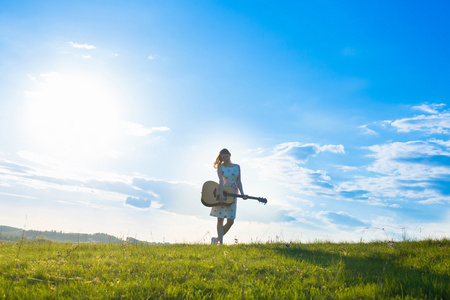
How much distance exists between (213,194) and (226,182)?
66 centimetres

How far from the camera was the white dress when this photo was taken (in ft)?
40.9

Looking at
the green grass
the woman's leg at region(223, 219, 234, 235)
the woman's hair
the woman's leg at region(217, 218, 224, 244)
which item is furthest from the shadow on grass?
the woman's hair

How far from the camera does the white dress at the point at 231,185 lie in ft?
40.9

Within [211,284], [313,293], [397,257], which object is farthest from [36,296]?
[397,257]

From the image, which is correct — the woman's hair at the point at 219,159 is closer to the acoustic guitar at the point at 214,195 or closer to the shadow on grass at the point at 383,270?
the acoustic guitar at the point at 214,195

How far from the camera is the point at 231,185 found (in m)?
12.6

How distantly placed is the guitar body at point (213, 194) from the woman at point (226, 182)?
7.1 inches

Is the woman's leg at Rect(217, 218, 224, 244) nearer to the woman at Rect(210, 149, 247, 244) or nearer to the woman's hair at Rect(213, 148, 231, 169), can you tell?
the woman at Rect(210, 149, 247, 244)

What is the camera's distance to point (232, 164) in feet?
41.7

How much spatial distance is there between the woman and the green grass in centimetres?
295

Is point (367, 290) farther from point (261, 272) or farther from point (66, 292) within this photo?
point (66, 292)

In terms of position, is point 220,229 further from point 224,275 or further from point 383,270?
point 383,270

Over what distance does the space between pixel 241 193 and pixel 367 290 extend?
708cm

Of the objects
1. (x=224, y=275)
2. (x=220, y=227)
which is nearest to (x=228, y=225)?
(x=220, y=227)
